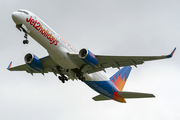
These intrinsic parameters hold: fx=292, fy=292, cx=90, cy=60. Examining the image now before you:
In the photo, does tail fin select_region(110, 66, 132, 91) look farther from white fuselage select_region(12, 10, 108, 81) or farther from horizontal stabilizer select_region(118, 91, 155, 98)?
white fuselage select_region(12, 10, 108, 81)

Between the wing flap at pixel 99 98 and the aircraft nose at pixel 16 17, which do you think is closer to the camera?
the aircraft nose at pixel 16 17

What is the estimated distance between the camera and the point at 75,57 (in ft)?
101

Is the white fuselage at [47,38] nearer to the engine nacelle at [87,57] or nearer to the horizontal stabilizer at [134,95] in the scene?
the engine nacelle at [87,57]

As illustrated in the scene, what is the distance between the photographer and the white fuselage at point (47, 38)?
2878 cm

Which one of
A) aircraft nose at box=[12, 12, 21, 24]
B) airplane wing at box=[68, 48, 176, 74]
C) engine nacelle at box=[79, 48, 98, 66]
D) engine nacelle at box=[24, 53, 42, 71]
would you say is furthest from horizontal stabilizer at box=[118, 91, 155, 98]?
aircraft nose at box=[12, 12, 21, 24]

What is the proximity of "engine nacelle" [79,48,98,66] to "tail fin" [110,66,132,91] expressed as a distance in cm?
979

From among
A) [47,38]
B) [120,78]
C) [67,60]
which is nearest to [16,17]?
[47,38]

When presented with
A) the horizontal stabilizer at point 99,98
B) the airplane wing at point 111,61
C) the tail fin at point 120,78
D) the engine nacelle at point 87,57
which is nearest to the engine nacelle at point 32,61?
the airplane wing at point 111,61

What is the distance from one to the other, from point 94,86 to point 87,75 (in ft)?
5.62

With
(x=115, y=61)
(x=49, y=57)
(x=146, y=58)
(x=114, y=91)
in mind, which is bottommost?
(x=114, y=91)

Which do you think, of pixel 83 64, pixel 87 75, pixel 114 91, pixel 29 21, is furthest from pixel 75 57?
pixel 114 91

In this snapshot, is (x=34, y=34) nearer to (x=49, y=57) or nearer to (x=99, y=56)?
(x=49, y=57)

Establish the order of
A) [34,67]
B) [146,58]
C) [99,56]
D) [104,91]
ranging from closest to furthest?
[146,58], [99,56], [34,67], [104,91]

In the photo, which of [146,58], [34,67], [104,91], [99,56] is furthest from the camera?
[104,91]
